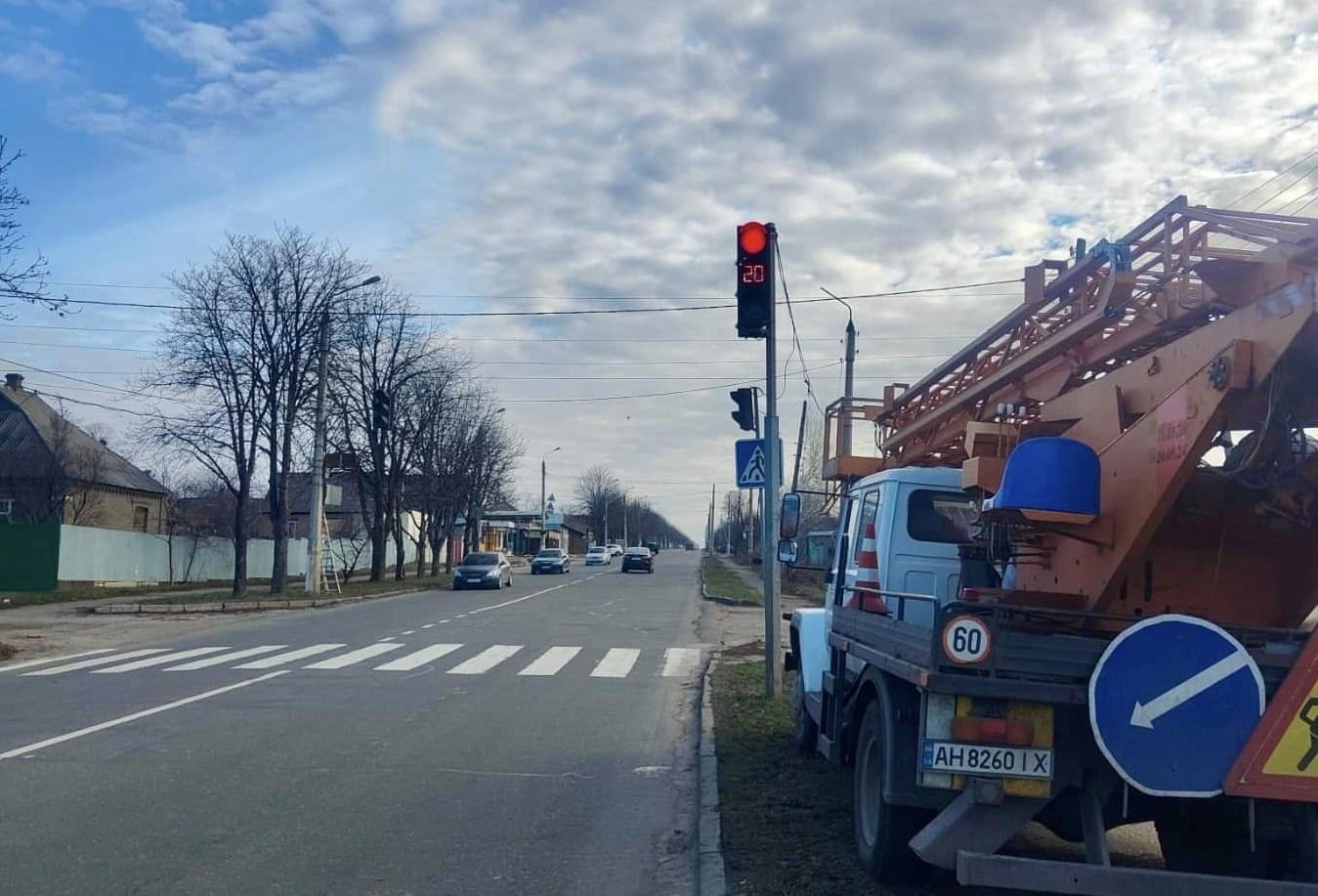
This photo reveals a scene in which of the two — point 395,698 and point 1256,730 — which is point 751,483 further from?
point 1256,730

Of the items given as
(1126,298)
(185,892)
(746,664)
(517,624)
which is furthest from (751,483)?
(517,624)

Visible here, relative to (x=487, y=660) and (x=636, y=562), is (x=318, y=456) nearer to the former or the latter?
(x=487, y=660)

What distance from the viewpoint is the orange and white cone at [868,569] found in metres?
8.12

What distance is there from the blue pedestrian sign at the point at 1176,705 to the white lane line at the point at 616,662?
11727mm

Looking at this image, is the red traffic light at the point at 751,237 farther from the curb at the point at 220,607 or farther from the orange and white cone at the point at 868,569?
the curb at the point at 220,607

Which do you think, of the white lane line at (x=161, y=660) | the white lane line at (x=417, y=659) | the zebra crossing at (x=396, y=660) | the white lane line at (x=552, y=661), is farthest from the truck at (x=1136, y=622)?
the white lane line at (x=161, y=660)

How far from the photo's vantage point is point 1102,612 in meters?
5.70

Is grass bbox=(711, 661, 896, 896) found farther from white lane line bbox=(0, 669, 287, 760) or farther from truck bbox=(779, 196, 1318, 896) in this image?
white lane line bbox=(0, 669, 287, 760)

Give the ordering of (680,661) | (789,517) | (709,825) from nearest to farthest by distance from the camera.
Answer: (709,825)
(789,517)
(680,661)

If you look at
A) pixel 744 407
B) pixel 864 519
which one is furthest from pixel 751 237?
pixel 864 519

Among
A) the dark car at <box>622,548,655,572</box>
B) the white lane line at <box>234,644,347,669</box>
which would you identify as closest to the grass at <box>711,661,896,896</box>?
the white lane line at <box>234,644,347,669</box>

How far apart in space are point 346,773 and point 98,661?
9.75 metres

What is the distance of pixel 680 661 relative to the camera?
18.4 m

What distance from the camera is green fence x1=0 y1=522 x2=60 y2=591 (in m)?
36.0
